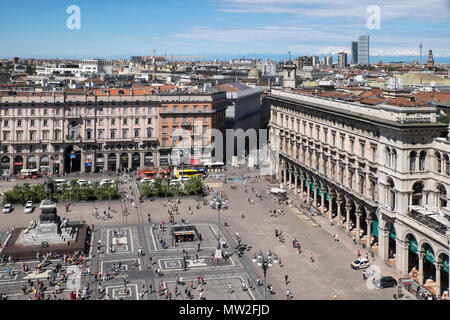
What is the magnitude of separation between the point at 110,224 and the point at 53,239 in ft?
39.1

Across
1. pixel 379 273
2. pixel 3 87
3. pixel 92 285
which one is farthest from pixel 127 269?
pixel 3 87

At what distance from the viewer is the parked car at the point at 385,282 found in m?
52.7

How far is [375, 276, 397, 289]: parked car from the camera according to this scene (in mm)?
52688

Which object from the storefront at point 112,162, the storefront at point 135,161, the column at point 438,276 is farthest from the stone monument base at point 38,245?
the storefront at point 135,161

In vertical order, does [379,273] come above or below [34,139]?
below

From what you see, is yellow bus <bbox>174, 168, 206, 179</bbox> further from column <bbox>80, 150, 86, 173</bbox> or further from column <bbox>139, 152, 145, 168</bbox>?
column <bbox>80, 150, 86, 173</bbox>

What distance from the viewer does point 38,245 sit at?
6366 cm

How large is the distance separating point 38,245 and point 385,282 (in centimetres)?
3834

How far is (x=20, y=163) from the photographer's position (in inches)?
4348

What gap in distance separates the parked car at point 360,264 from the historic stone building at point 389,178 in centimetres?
315

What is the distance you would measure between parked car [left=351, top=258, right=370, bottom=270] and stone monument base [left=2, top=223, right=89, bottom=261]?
30.0 metres
